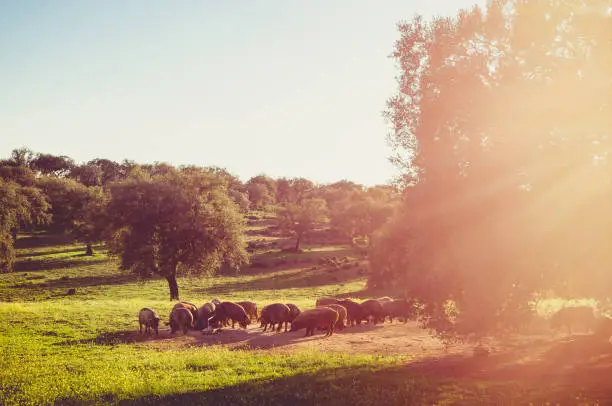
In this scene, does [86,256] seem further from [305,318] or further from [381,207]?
[305,318]

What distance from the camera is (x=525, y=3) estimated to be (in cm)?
1543

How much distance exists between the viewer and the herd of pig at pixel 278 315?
2517 cm

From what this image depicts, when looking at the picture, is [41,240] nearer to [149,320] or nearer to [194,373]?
[149,320]

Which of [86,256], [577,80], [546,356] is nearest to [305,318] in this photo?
[546,356]

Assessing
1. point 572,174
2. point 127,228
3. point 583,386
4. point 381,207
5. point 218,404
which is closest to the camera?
point 218,404

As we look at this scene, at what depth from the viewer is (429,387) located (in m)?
13.1

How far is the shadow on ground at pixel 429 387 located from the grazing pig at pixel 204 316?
45.2 feet

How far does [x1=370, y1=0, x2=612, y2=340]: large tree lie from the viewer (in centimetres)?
1396

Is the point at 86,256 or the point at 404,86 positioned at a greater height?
the point at 404,86

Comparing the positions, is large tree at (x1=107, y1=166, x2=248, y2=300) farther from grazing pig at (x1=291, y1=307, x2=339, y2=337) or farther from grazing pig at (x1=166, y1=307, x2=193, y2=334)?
grazing pig at (x1=291, y1=307, x2=339, y2=337)

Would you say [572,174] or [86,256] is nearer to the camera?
[572,174]

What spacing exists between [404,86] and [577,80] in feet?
20.5

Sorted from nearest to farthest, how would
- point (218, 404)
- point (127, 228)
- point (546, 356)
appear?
A: point (218, 404), point (546, 356), point (127, 228)

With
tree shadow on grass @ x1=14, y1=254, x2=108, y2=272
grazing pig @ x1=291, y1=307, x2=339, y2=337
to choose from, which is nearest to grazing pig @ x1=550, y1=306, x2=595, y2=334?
grazing pig @ x1=291, y1=307, x2=339, y2=337
